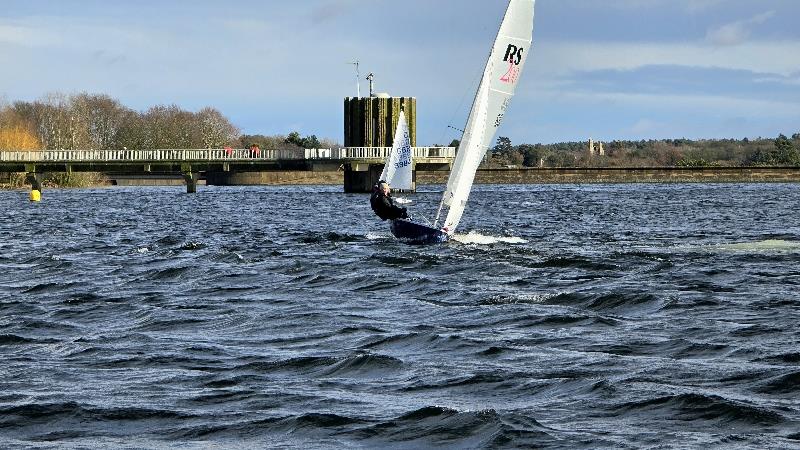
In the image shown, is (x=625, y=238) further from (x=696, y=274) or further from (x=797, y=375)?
(x=797, y=375)

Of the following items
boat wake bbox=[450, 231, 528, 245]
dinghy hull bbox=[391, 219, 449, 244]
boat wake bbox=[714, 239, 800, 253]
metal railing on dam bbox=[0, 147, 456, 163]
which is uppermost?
metal railing on dam bbox=[0, 147, 456, 163]

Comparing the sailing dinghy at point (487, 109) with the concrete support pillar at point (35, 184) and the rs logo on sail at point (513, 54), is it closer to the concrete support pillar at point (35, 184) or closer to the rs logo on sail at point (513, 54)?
the rs logo on sail at point (513, 54)

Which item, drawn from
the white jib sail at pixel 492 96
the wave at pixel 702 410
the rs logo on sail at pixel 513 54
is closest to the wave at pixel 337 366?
the wave at pixel 702 410

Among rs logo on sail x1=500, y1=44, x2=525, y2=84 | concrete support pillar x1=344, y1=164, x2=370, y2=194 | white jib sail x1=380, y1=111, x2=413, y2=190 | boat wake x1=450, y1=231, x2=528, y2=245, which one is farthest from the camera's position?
concrete support pillar x1=344, y1=164, x2=370, y2=194

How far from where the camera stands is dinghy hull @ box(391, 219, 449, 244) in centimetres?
4166

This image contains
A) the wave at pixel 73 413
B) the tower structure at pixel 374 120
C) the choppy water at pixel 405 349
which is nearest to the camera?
the choppy water at pixel 405 349

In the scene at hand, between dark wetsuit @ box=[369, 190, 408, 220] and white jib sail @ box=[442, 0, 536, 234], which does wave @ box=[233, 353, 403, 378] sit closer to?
white jib sail @ box=[442, 0, 536, 234]

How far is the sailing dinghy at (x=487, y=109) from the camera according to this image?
39.1 meters

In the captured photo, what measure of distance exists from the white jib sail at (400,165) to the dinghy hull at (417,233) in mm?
25303

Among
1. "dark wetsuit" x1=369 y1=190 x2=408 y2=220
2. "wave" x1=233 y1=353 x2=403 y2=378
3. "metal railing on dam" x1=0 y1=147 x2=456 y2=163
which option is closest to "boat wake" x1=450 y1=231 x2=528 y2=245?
"dark wetsuit" x1=369 y1=190 x2=408 y2=220

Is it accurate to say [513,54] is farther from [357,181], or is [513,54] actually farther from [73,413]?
[357,181]

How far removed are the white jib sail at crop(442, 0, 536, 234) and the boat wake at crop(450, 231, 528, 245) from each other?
1.40 meters

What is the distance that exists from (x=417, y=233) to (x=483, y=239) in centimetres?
412

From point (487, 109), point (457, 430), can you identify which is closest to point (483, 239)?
point (487, 109)
